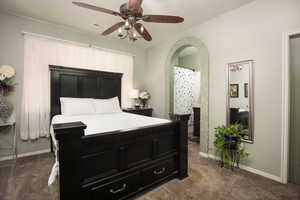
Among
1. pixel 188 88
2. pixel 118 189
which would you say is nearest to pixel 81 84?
pixel 118 189

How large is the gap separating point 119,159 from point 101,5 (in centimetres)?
249

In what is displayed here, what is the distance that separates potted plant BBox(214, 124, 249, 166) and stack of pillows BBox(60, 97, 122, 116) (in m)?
2.28

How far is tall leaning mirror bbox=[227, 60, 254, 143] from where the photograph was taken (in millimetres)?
2270

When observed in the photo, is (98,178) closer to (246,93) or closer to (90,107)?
(90,107)

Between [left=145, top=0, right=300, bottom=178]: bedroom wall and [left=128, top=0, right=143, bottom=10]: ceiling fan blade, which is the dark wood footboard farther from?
[left=128, top=0, right=143, bottom=10]: ceiling fan blade

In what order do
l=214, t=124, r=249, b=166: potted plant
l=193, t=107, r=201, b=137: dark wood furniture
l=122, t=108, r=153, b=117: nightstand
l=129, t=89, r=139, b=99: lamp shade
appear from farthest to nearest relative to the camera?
1. l=129, t=89, r=139, b=99: lamp shade
2. l=193, t=107, r=201, b=137: dark wood furniture
3. l=122, t=108, r=153, b=117: nightstand
4. l=214, t=124, r=249, b=166: potted plant

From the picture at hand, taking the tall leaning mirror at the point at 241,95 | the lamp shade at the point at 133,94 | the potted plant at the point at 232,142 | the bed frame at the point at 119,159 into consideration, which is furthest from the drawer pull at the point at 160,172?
the lamp shade at the point at 133,94

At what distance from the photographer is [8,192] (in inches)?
66.9

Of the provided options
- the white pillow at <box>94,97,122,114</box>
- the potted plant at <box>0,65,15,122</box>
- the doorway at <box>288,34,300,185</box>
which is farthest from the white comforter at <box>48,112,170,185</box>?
the doorway at <box>288,34,300,185</box>

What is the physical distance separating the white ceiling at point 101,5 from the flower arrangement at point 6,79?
1.10 meters

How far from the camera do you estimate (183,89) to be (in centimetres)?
448

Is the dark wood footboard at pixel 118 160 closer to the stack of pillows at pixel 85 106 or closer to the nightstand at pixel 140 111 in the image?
the stack of pillows at pixel 85 106

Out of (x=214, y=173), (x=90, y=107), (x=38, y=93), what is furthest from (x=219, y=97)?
(x=38, y=93)

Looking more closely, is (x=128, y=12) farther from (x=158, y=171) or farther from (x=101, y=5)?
(x=158, y=171)
